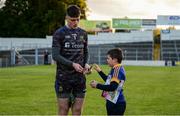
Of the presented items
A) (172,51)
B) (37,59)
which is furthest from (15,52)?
(172,51)

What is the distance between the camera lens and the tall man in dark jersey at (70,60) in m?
9.02

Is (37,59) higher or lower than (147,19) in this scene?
lower

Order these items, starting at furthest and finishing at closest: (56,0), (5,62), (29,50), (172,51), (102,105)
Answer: (56,0) < (172,51) < (29,50) < (5,62) < (102,105)

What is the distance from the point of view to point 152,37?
9094cm

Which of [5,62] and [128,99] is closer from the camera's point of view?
[128,99]

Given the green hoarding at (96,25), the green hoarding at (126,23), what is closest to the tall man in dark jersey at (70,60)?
the green hoarding at (96,25)

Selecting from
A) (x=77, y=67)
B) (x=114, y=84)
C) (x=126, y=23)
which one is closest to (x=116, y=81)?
(x=114, y=84)

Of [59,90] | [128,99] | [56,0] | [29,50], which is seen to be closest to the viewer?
[59,90]

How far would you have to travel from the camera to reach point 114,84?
29.3ft

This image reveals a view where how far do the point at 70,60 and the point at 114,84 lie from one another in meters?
0.80

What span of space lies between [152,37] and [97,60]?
11.3 meters

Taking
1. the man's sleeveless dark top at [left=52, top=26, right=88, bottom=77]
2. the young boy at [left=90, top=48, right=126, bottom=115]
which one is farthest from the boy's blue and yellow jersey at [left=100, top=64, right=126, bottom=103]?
the man's sleeveless dark top at [left=52, top=26, right=88, bottom=77]

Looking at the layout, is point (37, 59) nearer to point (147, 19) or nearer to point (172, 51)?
point (172, 51)

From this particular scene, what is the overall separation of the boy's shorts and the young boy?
314 millimetres
